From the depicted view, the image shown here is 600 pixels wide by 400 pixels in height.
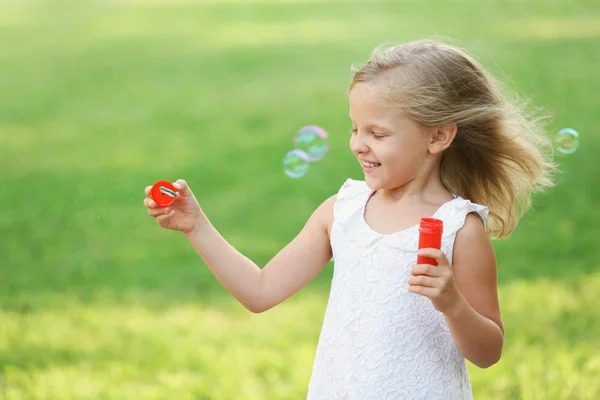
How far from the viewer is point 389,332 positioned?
7.14ft

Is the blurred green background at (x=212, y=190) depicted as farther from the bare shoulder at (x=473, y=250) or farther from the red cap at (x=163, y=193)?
the red cap at (x=163, y=193)

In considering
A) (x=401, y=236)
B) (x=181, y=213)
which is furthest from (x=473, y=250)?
(x=181, y=213)

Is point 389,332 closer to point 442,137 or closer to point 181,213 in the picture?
point 442,137

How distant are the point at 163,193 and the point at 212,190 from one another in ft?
13.8

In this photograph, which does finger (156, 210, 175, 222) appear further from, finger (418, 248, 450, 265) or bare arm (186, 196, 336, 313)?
finger (418, 248, 450, 265)

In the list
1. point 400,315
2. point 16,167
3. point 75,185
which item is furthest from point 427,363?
point 16,167

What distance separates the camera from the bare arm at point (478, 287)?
2113 millimetres

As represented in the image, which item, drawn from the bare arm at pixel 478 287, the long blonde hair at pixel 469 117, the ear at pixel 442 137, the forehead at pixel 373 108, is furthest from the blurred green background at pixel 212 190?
the bare arm at pixel 478 287

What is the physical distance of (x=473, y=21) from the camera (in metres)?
11.5

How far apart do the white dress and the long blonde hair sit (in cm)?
17

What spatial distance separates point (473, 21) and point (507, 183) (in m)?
9.44

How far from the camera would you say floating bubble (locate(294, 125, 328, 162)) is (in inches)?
128

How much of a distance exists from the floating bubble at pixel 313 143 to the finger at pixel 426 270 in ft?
4.46

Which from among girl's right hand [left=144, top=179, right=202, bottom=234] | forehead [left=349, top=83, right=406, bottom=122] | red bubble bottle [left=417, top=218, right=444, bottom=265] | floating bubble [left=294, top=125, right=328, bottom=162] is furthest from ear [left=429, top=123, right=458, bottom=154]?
floating bubble [left=294, top=125, right=328, bottom=162]
